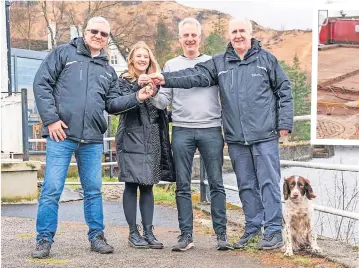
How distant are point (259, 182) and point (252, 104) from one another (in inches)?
24.2

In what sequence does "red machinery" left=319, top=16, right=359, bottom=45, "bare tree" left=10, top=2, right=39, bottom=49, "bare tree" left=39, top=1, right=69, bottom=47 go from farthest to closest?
"bare tree" left=39, top=1, right=69, bottom=47 < "bare tree" left=10, top=2, right=39, bottom=49 < "red machinery" left=319, top=16, right=359, bottom=45

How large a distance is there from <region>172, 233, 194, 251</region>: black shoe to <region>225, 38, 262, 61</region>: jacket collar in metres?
1.41

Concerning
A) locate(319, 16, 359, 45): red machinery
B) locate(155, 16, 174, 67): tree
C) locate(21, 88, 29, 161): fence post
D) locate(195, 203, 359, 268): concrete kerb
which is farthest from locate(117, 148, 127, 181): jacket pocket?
locate(155, 16, 174, 67): tree

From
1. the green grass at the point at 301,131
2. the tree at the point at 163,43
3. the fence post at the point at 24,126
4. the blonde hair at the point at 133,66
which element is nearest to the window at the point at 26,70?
the tree at the point at 163,43

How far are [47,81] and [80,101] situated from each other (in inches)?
10.8

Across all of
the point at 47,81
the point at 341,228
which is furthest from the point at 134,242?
the point at 341,228

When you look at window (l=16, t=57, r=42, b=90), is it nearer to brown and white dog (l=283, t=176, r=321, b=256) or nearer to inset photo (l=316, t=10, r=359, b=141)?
brown and white dog (l=283, t=176, r=321, b=256)

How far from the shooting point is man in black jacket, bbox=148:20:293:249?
5082 mm

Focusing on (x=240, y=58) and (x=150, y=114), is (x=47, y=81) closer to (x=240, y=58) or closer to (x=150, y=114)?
(x=150, y=114)

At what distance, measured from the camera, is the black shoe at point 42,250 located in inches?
189

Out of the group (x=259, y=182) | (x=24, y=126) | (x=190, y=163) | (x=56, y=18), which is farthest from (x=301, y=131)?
(x=56, y=18)

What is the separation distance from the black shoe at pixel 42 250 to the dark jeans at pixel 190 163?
105 cm

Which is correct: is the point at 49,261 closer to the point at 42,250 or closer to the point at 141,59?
the point at 42,250

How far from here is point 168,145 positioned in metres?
5.38
